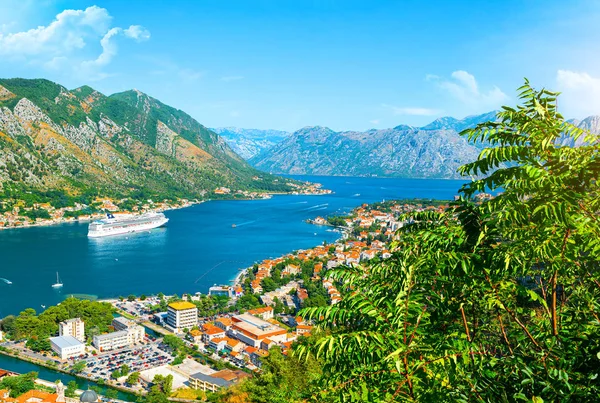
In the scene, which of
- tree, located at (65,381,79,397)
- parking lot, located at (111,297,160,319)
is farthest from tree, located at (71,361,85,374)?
parking lot, located at (111,297,160,319)

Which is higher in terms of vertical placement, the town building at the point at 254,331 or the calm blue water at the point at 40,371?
the town building at the point at 254,331

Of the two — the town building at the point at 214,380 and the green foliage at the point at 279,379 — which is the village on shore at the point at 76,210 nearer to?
the town building at the point at 214,380

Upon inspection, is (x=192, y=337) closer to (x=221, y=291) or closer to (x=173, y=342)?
(x=173, y=342)

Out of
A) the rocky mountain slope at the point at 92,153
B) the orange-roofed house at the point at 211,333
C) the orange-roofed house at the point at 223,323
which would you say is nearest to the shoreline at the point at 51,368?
the orange-roofed house at the point at 211,333

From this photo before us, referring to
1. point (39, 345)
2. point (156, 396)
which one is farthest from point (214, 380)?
point (39, 345)

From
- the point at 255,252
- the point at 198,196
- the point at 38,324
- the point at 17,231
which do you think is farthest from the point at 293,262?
the point at 198,196

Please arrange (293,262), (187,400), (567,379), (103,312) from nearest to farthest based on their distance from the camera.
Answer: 1. (567,379)
2. (187,400)
3. (103,312)
4. (293,262)

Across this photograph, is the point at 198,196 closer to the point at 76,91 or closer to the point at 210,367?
→ the point at 76,91
